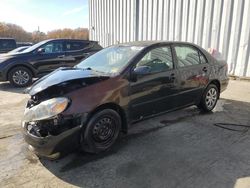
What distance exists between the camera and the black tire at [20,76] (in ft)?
26.3

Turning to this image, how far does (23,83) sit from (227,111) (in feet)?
20.2

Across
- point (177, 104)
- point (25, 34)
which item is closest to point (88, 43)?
point (177, 104)

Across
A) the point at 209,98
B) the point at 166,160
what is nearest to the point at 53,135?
the point at 166,160

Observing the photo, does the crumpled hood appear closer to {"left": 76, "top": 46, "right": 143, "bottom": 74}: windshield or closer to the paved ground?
{"left": 76, "top": 46, "right": 143, "bottom": 74}: windshield

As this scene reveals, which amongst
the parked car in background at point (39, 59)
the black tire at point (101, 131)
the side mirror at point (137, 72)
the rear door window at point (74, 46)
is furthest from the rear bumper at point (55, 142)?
the rear door window at point (74, 46)

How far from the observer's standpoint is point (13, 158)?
3434 mm

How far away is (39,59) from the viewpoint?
8273 millimetres

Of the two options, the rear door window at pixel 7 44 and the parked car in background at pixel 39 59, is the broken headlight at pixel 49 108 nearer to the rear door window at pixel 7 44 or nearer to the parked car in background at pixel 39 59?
the parked car in background at pixel 39 59

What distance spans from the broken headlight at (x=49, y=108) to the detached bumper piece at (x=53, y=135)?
66mm

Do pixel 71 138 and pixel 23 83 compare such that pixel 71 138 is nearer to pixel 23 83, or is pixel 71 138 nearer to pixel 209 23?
pixel 23 83

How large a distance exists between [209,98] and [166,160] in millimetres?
2376

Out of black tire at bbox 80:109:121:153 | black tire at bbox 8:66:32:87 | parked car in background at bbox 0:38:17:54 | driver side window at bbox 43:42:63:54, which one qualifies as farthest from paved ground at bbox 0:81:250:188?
parked car in background at bbox 0:38:17:54

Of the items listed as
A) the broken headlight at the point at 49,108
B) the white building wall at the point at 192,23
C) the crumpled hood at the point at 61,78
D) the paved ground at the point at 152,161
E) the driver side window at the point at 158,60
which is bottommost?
the paved ground at the point at 152,161

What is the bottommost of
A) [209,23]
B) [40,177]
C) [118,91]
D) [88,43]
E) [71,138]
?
[40,177]
